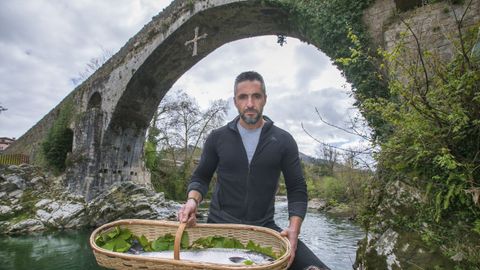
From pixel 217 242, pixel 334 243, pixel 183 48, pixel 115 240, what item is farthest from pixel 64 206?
pixel 217 242

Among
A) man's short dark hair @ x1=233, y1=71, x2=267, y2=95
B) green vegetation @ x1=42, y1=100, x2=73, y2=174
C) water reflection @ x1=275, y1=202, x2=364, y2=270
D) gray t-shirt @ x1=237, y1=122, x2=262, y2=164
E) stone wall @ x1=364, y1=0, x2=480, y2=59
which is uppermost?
stone wall @ x1=364, y1=0, x2=480, y2=59

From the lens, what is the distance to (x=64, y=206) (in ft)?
39.2

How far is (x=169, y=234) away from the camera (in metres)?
1.80

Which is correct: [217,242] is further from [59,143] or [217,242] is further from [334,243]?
[59,143]

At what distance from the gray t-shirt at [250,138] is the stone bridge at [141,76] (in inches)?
193

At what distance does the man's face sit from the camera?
2.07 meters

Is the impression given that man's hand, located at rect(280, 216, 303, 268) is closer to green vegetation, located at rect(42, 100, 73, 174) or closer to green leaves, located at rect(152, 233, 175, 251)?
green leaves, located at rect(152, 233, 175, 251)

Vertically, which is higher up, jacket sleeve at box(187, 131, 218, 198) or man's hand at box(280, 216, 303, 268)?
jacket sleeve at box(187, 131, 218, 198)

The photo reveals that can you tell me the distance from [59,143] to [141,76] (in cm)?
540

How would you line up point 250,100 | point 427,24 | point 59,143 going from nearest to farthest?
point 250,100 → point 427,24 → point 59,143

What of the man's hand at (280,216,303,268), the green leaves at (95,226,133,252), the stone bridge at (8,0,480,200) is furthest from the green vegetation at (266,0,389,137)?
the green leaves at (95,226,133,252)

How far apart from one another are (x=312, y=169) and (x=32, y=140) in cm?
2398

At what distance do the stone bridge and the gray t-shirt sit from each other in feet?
16.1

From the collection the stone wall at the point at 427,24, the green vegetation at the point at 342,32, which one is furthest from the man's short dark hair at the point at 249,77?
the green vegetation at the point at 342,32
